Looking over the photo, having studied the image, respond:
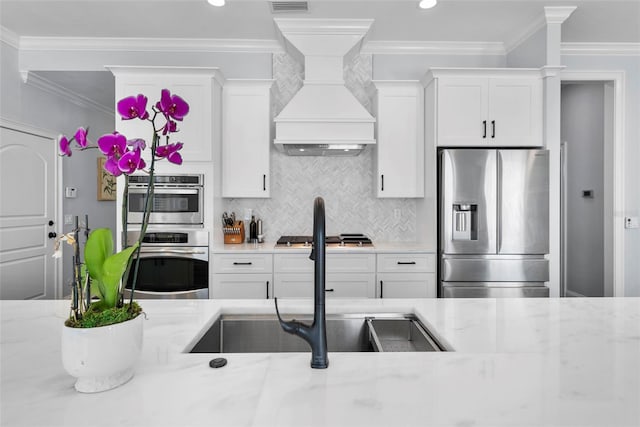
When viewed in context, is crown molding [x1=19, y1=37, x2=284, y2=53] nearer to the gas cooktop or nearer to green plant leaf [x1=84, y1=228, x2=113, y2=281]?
the gas cooktop

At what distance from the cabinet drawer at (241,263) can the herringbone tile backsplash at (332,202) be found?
653 millimetres

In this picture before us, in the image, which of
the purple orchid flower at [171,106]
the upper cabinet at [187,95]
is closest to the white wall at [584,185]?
the upper cabinet at [187,95]

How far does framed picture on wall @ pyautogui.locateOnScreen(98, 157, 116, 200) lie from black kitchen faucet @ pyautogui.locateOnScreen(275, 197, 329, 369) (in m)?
4.97

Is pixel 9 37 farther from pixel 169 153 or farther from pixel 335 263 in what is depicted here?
pixel 169 153

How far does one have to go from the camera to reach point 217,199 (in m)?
3.36

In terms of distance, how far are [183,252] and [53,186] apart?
213cm

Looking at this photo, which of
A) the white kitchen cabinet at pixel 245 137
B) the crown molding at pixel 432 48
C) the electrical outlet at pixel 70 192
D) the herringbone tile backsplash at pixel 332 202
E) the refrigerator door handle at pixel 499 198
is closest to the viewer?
the refrigerator door handle at pixel 499 198

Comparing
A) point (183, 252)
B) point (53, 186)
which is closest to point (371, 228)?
point (183, 252)

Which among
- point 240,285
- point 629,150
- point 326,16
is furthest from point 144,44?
point 629,150

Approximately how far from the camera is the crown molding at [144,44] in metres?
3.56

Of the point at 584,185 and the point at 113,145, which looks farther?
the point at 584,185

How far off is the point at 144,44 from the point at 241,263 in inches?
89.0

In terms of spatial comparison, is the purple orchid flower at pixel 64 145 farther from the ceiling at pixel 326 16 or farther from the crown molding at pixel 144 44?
the crown molding at pixel 144 44

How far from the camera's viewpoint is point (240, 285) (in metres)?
3.14
